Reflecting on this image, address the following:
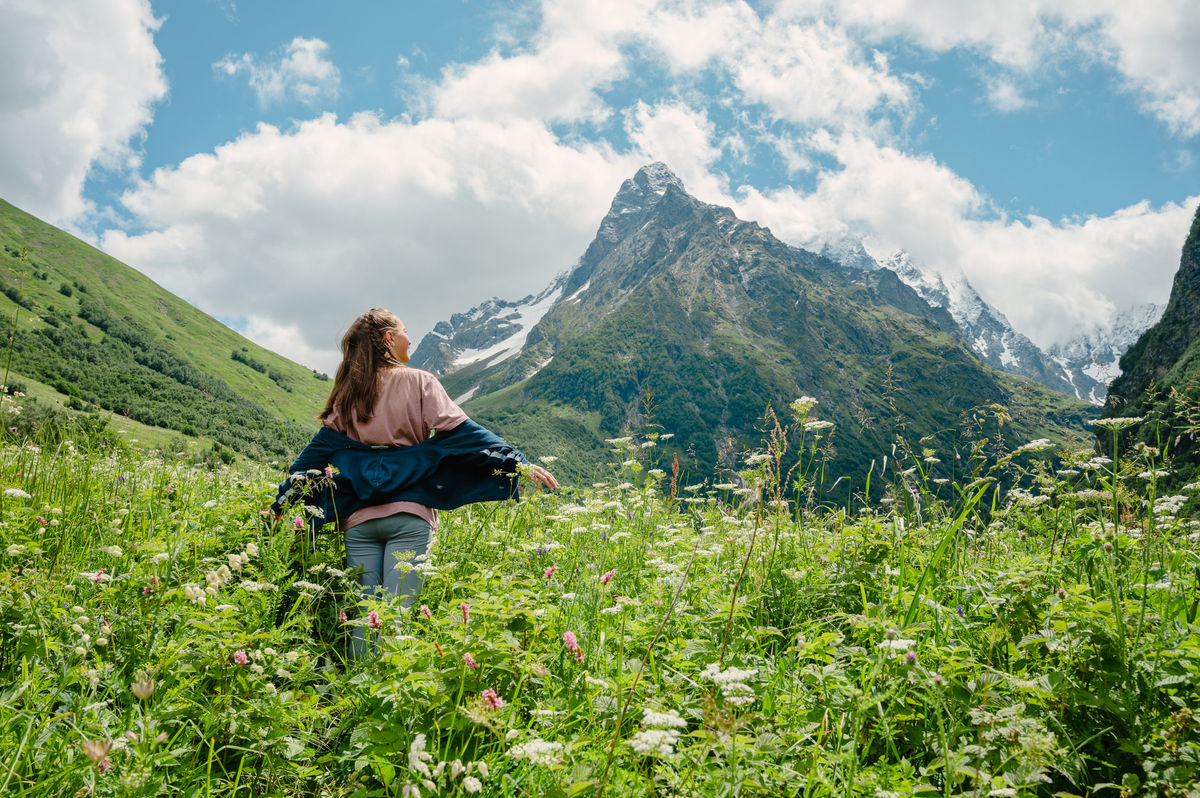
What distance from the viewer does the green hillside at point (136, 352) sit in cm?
8725

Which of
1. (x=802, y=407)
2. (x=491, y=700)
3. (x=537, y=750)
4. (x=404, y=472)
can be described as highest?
(x=802, y=407)

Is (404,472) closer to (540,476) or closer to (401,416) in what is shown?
(401,416)

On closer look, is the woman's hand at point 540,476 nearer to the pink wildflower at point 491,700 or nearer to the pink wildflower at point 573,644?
the pink wildflower at point 573,644

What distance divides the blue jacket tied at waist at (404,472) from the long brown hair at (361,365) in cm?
29

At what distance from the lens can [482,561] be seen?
5.00m

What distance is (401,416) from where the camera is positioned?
5355mm

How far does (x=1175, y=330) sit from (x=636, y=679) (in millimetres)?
159993

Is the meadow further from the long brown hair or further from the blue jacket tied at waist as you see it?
the long brown hair

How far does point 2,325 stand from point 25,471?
2.01 m

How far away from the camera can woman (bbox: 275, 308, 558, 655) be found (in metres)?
4.86

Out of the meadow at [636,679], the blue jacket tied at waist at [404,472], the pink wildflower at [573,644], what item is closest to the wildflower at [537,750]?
the meadow at [636,679]

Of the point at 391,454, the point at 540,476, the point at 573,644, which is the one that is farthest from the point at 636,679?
the point at 391,454

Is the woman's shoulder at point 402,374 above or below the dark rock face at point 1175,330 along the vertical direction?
below

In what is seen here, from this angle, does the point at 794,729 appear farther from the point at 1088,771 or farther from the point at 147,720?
the point at 147,720
